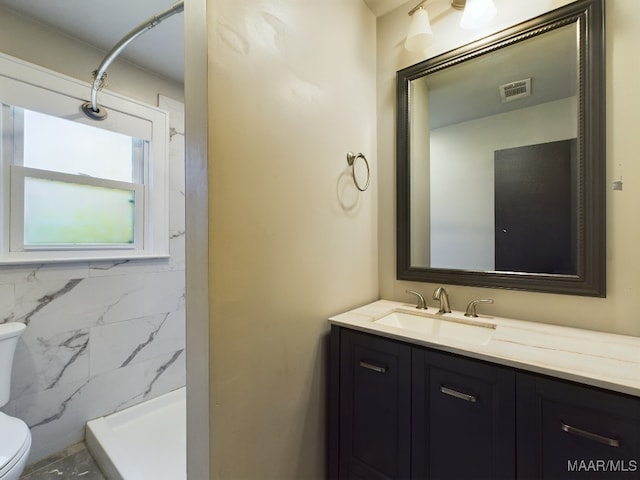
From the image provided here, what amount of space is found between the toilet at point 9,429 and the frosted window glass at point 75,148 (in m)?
0.93

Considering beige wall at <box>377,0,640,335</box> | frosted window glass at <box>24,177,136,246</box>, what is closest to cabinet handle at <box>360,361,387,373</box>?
beige wall at <box>377,0,640,335</box>

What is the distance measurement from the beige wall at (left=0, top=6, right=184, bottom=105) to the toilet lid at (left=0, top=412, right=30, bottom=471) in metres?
1.79

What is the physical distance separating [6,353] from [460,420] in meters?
2.07

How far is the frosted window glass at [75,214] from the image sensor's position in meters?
1.63

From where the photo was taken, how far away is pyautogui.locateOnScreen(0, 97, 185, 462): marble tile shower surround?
156cm

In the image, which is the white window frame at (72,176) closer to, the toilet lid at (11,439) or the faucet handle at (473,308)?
the toilet lid at (11,439)

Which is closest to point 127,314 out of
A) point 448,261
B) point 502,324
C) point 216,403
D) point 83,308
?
point 83,308

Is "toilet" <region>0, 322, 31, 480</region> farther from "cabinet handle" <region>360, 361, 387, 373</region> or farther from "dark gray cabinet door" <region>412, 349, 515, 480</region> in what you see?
"dark gray cabinet door" <region>412, 349, 515, 480</region>

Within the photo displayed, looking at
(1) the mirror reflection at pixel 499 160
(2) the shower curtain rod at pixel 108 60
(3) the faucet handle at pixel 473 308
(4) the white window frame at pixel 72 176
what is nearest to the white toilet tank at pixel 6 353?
(4) the white window frame at pixel 72 176

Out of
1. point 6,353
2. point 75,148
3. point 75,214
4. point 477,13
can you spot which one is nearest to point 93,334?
point 6,353

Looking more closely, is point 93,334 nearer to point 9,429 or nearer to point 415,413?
point 9,429

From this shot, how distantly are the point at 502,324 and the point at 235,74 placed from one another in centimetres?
142

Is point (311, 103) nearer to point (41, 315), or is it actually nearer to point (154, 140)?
point (154, 140)

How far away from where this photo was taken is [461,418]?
0.94 metres
